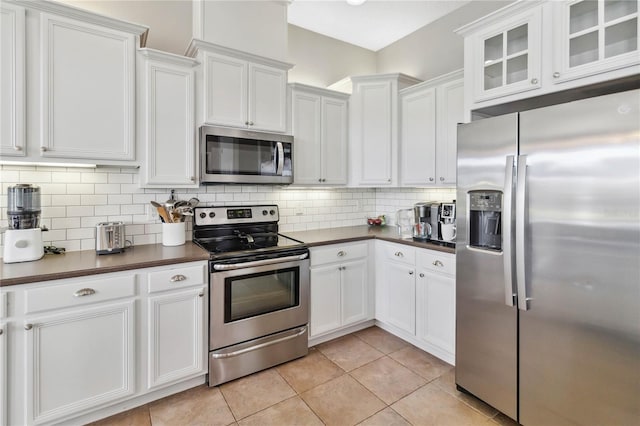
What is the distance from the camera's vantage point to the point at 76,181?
2250 mm

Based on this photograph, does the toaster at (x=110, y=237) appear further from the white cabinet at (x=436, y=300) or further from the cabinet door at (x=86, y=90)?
the white cabinet at (x=436, y=300)

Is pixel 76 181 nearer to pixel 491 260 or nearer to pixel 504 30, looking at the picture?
pixel 491 260

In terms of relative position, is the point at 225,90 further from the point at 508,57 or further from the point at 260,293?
the point at 508,57

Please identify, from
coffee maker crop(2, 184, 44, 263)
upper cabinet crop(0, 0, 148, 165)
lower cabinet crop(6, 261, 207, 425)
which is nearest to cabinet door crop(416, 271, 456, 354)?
lower cabinet crop(6, 261, 207, 425)

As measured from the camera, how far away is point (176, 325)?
6.84 feet

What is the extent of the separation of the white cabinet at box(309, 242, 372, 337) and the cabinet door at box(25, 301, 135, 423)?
138cm

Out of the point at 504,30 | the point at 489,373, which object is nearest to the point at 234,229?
the point at 489,373

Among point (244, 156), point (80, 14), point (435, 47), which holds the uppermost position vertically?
point (435, 47)

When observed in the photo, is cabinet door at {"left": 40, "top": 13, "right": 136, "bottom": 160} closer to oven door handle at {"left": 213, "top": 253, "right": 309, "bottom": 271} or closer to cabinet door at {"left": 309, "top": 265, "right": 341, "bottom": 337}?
oven door handle at {"left": 213, "top": 253, "right": 309, "bottom": 271}

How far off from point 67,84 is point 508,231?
109 inches

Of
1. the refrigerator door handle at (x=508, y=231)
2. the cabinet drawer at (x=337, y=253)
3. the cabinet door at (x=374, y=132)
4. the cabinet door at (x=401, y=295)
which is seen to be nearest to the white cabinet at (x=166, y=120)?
the cabinet drawer at (x=337, y=253)

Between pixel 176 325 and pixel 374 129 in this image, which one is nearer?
pixel 176 325

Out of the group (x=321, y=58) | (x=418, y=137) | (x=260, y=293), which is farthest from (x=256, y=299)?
(x=321, y=58)

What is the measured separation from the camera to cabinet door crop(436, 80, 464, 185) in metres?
2.70
